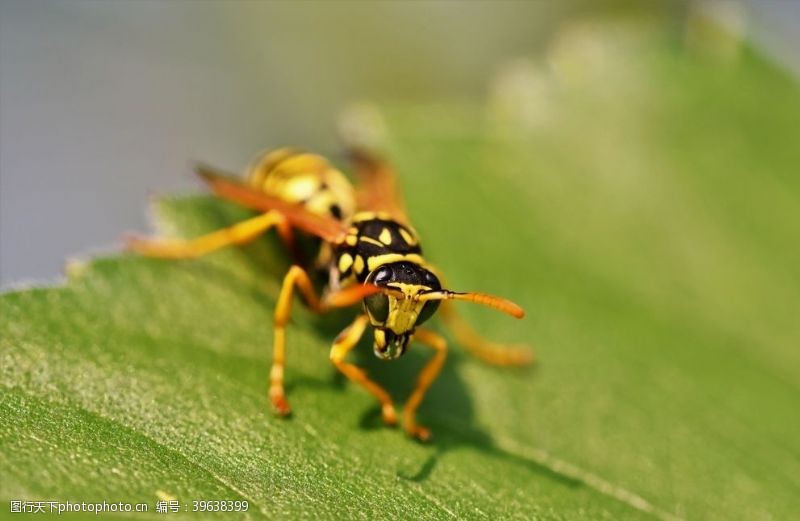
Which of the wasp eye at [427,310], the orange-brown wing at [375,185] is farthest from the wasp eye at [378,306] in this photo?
the orange-brown wing at [375,185]

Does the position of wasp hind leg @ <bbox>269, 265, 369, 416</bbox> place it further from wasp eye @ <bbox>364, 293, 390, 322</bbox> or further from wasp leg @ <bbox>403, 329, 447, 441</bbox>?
wasp leg @ <bbox>403, 329, 447, 441</bbox>

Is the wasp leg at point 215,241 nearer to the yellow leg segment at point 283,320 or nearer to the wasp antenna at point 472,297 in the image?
the yellow leg segment at point 283,320

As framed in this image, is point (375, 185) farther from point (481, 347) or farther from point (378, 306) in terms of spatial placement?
point (378, 306)

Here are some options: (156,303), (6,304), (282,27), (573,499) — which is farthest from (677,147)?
(282,27)

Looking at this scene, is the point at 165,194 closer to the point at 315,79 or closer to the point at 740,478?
the point at 740,478

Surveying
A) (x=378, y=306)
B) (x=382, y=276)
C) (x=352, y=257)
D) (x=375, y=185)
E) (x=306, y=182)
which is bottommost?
(x=378, y=306)

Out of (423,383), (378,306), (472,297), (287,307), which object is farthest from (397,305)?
(287,307)

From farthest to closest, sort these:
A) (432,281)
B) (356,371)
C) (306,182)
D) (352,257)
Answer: (306,182)
(352,257)
(356,371)
(432,281)

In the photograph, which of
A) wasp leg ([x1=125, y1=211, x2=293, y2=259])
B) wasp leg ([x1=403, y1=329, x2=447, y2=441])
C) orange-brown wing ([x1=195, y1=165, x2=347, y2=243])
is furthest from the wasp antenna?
wasp leg ([x1=125, y1=211, x2=293, y2=259])
